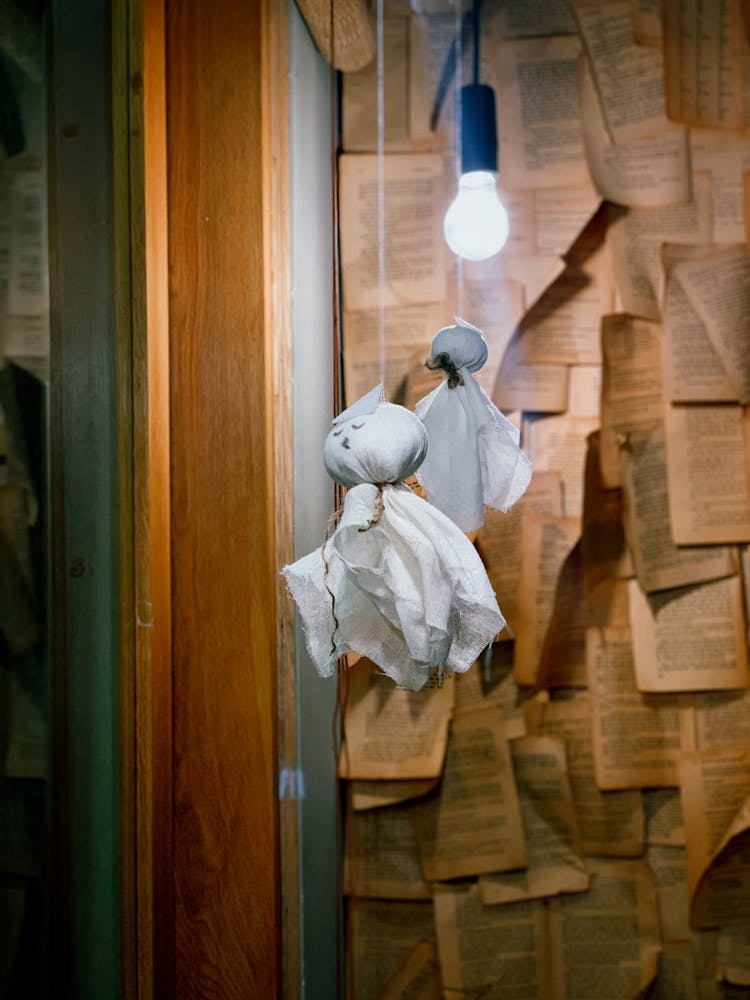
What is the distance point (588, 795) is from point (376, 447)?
1049mm

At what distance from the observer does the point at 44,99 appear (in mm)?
953

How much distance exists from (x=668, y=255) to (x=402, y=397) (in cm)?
44

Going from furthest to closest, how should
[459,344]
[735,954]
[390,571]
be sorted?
1. [735,954]
2. [459,344]
3. [390,571]

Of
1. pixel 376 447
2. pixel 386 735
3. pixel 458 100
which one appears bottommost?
pixel 386 735

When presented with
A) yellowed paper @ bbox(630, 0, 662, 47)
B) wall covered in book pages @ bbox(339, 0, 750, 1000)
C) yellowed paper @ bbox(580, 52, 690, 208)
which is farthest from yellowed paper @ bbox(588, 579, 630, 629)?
yellowed paper @ bbox(630, 0, 662, 47)

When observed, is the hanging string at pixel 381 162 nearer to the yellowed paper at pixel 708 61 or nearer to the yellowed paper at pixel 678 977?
the yellowed paper at pixel 708 61

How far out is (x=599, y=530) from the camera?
143cm

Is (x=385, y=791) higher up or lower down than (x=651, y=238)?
lower down

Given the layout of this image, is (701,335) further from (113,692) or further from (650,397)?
(113,692)

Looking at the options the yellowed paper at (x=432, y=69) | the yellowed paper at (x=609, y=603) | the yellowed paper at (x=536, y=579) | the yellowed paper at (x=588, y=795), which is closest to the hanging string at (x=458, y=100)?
the yellowed paper at (x=432, y=69)

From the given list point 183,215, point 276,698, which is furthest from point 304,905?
point 183,215

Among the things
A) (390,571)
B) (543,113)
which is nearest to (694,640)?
(543,113)

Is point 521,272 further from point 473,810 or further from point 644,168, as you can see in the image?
point 473,810

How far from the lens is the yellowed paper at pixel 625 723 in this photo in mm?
1415
